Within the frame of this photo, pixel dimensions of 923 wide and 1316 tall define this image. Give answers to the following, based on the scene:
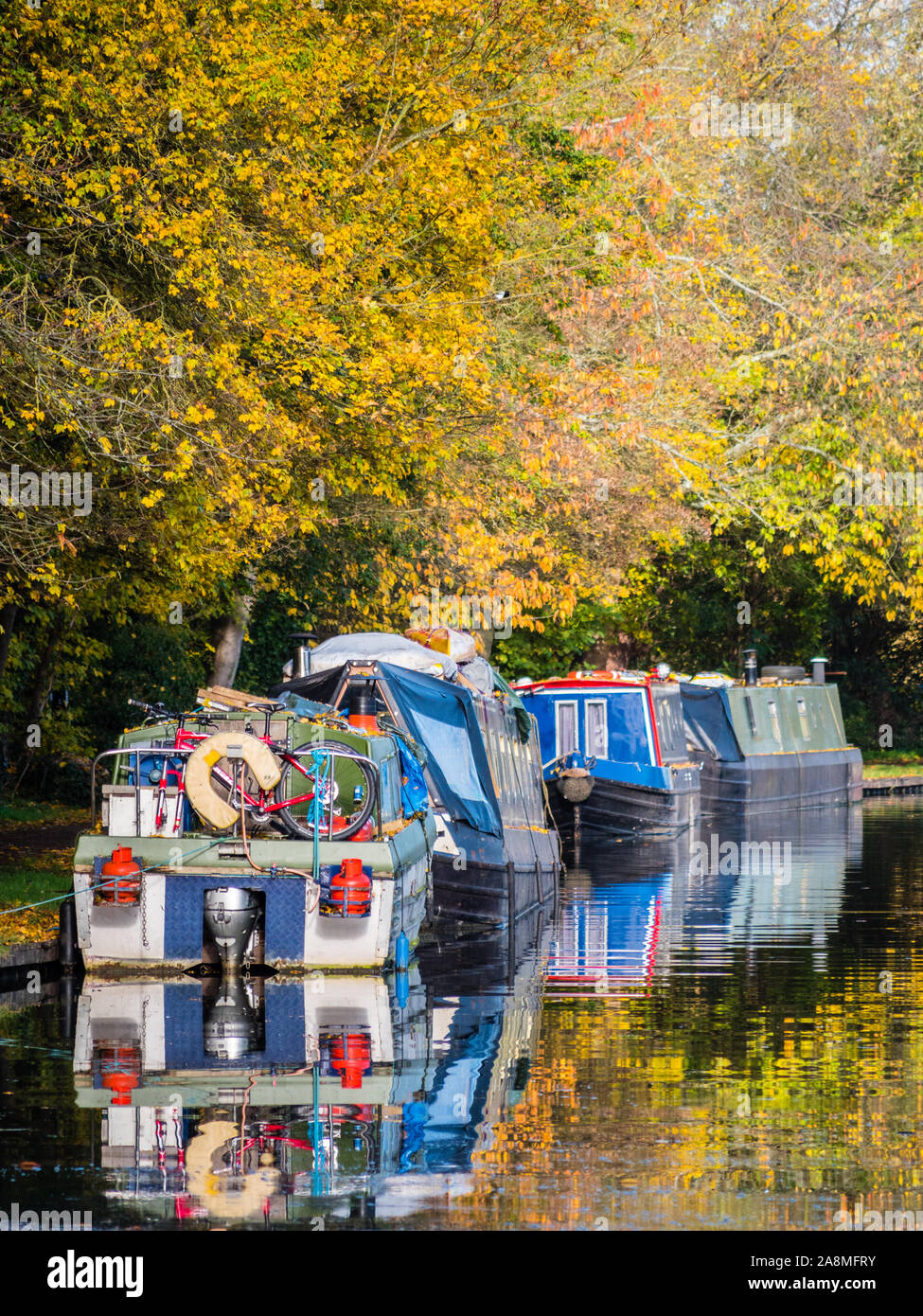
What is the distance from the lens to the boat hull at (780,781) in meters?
38.0

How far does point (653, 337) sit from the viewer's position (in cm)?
3247

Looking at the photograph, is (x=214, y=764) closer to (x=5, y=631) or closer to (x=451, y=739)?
(x=451, y=739)

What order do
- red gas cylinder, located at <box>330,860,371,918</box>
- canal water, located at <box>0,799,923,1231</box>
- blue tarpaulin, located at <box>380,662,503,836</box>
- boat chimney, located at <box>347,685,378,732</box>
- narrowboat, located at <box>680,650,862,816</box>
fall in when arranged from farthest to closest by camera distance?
narrowboat, located at <box>680,650,862,816</box> → blue tarpaulin, located at <box>380,662,503,836</box> → boat chimney, located at <box>347,685,378,732</box> → red gas cylinder, located at <box>330,860,371,918</box> → canal water, located at <box>0,799,923,1231</box>

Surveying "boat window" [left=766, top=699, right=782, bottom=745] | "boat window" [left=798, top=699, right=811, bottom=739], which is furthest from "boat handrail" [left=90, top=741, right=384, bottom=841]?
"boat window" [left=798, top=699, right=811, bottom=739]

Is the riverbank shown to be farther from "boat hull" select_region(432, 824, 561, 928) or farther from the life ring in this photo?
"boat hull" select_region(432, 824, 561, 928)

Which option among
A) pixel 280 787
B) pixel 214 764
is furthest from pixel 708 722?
pixel 214 764

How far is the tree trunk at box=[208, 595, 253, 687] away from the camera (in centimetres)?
2853

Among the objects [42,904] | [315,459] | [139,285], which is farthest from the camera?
[315,459]

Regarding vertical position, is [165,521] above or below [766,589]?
below

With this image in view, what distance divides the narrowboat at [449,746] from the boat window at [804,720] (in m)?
21.7

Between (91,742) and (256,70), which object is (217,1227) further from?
(91,742)

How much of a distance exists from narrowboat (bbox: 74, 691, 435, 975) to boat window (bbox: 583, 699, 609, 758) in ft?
54.5

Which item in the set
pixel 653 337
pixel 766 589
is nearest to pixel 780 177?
pixel 653 337

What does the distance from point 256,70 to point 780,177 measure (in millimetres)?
→ 22792
